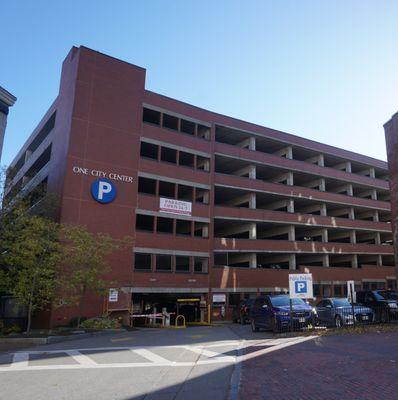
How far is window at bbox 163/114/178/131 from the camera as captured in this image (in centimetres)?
3772

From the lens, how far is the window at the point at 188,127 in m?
39.1

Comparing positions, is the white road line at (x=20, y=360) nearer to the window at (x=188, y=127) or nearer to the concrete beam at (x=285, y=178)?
the window at (x=188, y=127)

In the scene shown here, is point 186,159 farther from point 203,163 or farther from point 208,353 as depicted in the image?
point 208,353

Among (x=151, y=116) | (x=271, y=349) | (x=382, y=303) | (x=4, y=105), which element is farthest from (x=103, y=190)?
(x=271, y=349)

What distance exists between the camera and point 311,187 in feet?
168

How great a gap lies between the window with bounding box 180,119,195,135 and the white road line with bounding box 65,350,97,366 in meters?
27.6

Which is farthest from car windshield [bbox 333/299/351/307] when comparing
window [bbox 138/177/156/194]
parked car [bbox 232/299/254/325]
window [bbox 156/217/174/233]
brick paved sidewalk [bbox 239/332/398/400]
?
window [bbox 138/177/156/194]

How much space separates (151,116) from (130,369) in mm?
28917

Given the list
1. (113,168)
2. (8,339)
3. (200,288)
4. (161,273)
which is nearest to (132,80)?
(113,168)

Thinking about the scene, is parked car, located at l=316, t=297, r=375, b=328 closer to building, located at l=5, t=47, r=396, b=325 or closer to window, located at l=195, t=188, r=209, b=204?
building, located at l=5, t=47, r=396, b=325

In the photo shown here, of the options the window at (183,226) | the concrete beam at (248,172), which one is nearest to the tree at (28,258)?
the window at (183,226)

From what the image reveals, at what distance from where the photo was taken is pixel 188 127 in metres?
39.8

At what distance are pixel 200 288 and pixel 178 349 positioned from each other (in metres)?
20.2

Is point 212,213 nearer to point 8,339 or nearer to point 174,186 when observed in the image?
point 174,186
